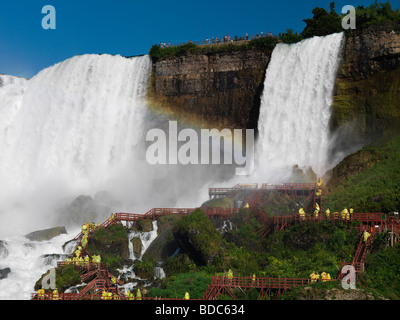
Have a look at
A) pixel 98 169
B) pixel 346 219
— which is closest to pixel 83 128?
pixel 98 169

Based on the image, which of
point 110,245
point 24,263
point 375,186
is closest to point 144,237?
point 110,245

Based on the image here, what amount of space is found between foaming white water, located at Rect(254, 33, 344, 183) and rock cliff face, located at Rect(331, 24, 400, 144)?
3.50 feet

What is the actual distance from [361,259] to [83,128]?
124 ft

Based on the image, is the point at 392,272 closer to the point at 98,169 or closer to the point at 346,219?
the point at 346,219

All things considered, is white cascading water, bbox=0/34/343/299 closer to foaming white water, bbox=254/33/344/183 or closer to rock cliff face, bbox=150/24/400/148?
foaming white water, bbox=254/33/344/183

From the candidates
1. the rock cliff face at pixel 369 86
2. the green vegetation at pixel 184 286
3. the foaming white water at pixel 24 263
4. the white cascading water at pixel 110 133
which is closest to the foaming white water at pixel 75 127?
the white cascading water at pixel 110 133

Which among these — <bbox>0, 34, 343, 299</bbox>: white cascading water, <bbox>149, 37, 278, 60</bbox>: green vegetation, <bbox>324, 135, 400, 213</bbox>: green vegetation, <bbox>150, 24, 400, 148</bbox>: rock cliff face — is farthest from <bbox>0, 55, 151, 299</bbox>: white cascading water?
<bbox>324, 135, 400, 213</bbox>: green vegetation

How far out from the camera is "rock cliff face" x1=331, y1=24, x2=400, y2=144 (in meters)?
40.3

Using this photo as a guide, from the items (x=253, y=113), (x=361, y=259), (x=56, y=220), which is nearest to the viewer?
(x=361, y=259)

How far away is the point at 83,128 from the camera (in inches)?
2228

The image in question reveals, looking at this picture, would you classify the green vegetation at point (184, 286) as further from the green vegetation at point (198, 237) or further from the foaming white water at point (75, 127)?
the foaming white water at point (75, 127)

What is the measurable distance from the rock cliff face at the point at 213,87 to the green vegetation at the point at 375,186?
16.2 metres

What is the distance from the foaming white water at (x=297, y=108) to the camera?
143ft

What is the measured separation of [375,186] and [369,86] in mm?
11180
